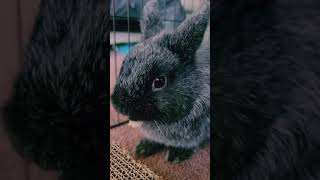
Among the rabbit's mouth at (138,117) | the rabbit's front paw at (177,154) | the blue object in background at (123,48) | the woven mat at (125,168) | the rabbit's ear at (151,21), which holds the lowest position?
the woven mat at (125,168)

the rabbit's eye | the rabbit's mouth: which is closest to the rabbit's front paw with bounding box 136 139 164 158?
the rabbit's mouth

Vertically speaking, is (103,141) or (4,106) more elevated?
(4,106)

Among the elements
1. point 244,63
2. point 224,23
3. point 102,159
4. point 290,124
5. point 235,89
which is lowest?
point 102,159

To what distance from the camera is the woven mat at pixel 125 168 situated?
1.80 m

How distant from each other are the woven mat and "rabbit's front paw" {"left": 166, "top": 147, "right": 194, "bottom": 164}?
10 cm

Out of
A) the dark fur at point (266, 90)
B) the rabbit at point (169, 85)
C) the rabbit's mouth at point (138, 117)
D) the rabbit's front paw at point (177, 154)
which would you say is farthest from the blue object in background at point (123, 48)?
the rabbit's front paw at point (177, 154)

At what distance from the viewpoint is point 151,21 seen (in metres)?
1.75

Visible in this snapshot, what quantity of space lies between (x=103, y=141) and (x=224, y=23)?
0.77m

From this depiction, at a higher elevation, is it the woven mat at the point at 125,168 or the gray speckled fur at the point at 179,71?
the gray speckled fur at the point at 179,71

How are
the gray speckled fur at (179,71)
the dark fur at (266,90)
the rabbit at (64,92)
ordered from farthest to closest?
the gray speckled fur at (179,71), the rabbit at (64,92), the dark fur at (266,90)

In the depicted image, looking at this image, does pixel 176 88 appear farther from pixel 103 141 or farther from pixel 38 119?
pixel 38 119

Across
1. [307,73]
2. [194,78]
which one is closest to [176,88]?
[194,78]

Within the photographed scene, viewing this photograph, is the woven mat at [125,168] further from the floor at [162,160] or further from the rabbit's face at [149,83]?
the rabbit's face at [149,83]

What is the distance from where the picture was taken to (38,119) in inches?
66.2
